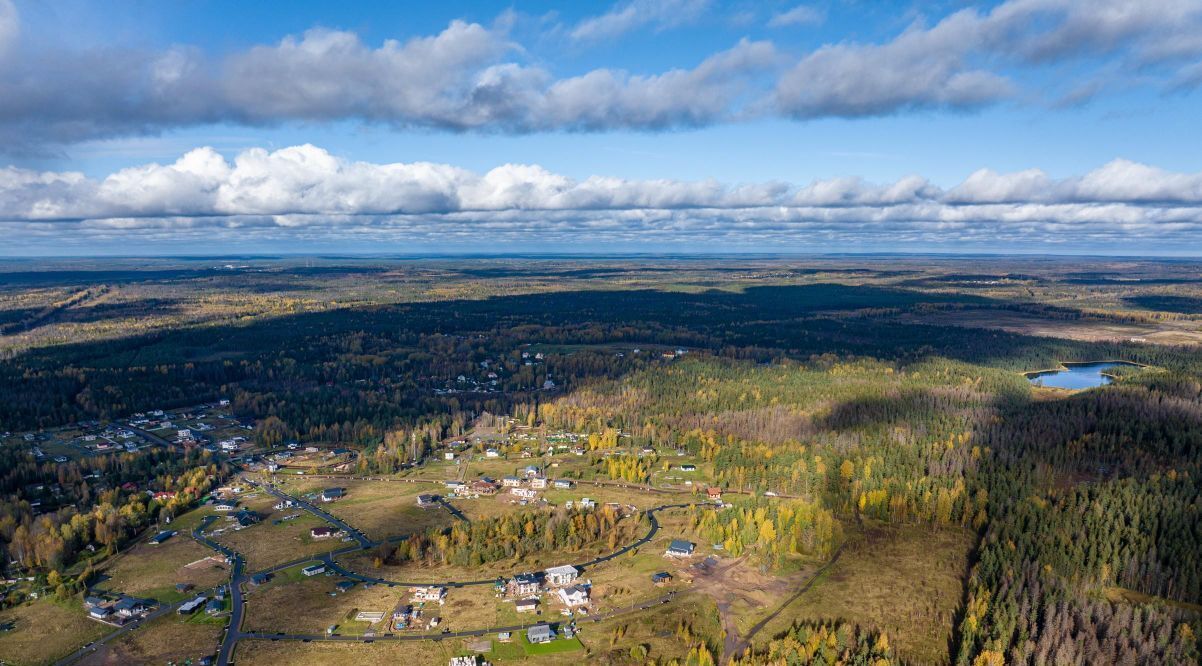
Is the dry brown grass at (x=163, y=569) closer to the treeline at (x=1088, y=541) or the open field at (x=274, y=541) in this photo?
the open field at (x=274, y=541)

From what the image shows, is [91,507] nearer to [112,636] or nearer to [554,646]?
[112,636]

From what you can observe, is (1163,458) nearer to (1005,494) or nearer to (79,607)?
(1005,494)

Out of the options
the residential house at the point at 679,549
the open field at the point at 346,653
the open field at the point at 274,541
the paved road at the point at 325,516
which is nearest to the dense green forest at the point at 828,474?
the residential house at the point at 679,549

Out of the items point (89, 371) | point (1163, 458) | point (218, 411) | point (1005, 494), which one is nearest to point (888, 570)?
point (1005, 494)

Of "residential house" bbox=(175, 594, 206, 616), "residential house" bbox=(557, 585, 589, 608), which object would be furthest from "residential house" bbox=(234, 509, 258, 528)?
"residential house" bbox=(557, 585, 589, 608)

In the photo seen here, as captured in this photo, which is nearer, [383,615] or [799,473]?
[383,615]
